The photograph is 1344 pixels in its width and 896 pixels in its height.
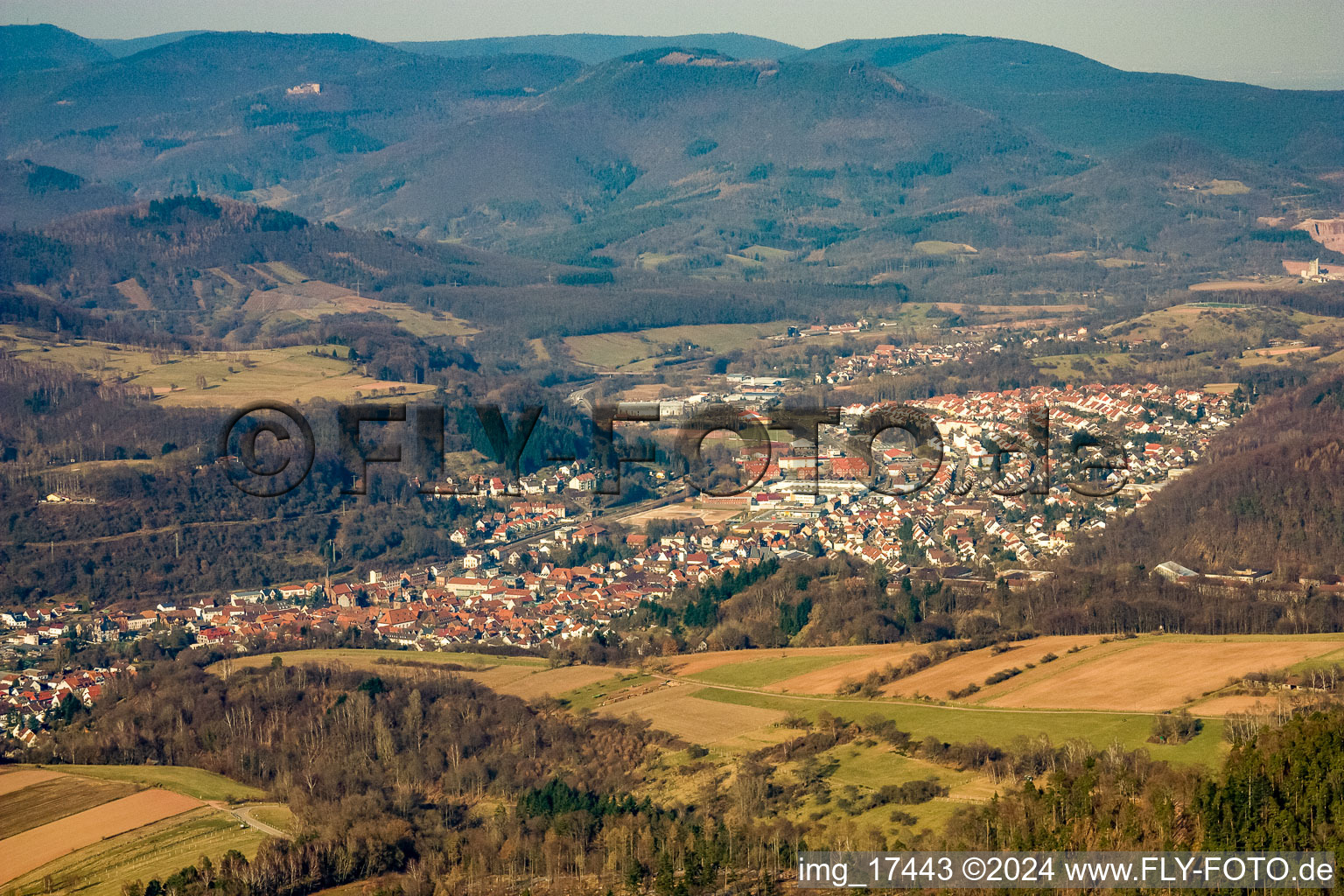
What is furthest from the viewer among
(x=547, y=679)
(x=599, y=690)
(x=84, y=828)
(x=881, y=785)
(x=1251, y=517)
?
(x=1251, y=517)

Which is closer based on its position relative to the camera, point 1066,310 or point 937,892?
point 937,892

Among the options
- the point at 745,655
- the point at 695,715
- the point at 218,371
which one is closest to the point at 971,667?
the point at 745,655

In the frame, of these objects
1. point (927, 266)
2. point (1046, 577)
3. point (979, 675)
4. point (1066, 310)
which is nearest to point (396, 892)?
point (979, 675)

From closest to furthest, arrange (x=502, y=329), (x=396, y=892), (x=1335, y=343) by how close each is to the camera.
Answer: (x=396, y=892)
(x=1335, y=343)
(x=502, y=329)

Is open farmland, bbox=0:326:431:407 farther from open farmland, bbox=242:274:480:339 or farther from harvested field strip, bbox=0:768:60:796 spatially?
harvested field strip, bbox=0:768:60:796

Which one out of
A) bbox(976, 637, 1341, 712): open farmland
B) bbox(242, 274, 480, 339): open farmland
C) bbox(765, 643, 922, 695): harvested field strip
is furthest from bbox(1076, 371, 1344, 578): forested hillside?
bbox(242, 274, 480, 339): open farmland

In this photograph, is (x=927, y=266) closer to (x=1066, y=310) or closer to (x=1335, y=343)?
(x=1066, y=310)

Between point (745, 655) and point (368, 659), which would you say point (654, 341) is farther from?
point (745, 655)
